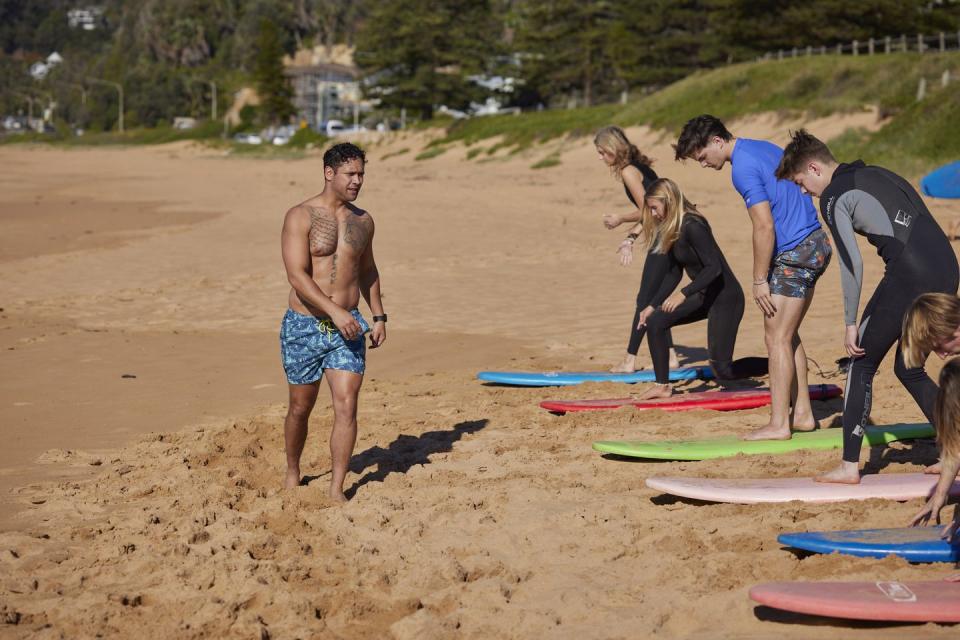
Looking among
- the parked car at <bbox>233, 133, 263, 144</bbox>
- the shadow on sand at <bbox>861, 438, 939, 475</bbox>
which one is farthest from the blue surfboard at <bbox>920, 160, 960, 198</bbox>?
the parked car at <bbox>233, 133, 263, 144</bbox>

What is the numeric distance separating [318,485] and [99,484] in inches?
48.9

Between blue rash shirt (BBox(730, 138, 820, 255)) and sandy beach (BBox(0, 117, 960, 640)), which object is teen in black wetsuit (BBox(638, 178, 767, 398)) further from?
blue rash shirt (BBox(730, 138, 820, 255))

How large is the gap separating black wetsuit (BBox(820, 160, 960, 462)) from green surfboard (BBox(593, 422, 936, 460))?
1.14 metres

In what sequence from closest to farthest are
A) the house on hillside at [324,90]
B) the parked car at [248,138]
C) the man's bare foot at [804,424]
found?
the man's bare foot at [804,424], the parked car at [248,138], the house on hillside at [324,90]

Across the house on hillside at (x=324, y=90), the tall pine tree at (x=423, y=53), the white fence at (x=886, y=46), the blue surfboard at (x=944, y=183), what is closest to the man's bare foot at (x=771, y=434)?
the blue surfboard at (x=944, y=183)

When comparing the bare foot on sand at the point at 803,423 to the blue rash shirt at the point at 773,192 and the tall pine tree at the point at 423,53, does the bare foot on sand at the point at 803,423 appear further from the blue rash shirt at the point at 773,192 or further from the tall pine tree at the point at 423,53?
the tall pine tree at the point at 423,53

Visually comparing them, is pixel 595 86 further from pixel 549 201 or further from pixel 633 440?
pixel 633 440

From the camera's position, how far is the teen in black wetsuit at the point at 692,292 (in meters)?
7.39

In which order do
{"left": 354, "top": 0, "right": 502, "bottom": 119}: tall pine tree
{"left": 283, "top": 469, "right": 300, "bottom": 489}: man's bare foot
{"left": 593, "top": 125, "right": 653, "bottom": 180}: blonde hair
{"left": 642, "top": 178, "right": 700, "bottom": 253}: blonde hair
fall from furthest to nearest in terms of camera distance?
{"left": 354, "top": 0, "right": 502, "bottom": 119}: tall pine tree → {"left": 593, "top": 125, "right": 653, "bottom": 180}: blonde hair → {"left": 642, "top": 178, "right": 700, "bottom": 253}: blonde hair → {"left": 283, "top": 469, "right": 300, "bottom": 489}: man's bare foot

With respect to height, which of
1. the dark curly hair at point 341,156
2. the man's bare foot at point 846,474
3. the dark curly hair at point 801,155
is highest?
the dark curly hair at point 801,155

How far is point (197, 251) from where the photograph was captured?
17.7 metres

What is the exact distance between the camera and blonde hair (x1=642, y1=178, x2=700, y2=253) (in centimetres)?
754

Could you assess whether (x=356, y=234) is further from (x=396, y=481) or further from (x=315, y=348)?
(x=396, y=481)

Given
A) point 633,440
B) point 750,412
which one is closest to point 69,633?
point 633,440
